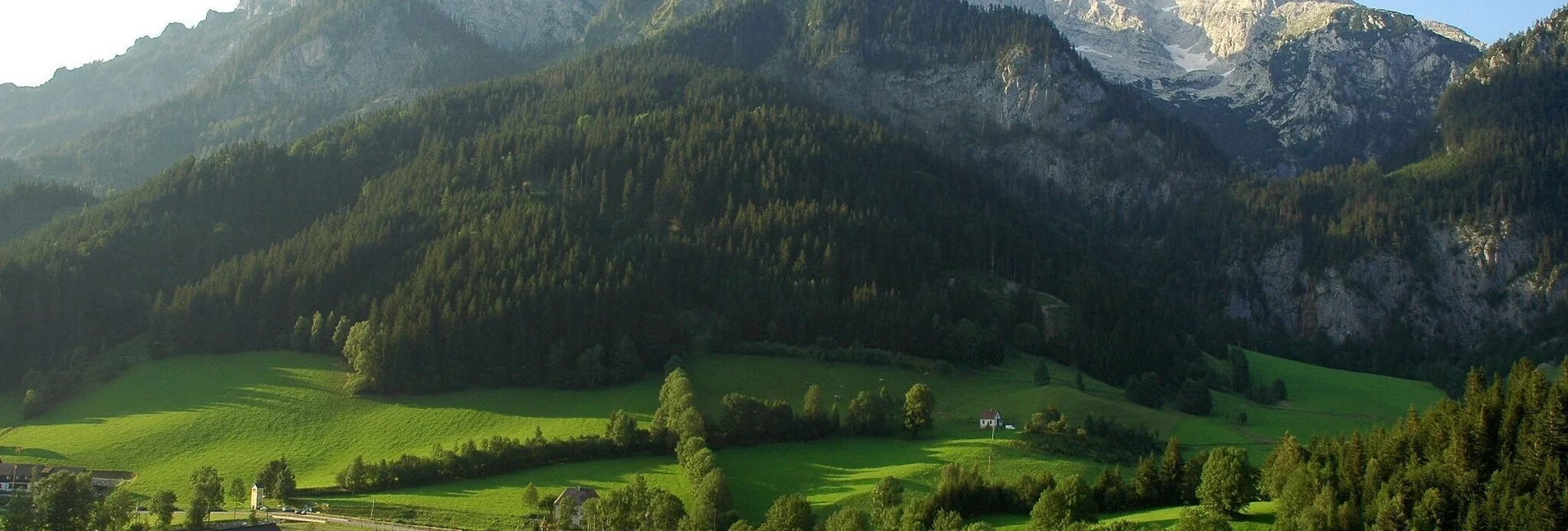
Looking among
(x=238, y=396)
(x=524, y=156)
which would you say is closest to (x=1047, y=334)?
(x=524, y=156)

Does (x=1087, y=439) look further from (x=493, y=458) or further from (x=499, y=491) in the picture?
(x=493, y=458)

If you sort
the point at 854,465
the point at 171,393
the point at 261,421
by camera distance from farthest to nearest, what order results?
the point at 171,393
the point at 261,421
the point at 854,465

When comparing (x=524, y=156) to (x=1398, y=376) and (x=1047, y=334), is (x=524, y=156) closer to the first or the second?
(x=1047, y=334)

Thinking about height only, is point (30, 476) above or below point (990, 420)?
below

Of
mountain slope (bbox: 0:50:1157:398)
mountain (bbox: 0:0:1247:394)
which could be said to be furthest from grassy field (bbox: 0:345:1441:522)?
mountain slope (bbox: 0:50:1157:398)

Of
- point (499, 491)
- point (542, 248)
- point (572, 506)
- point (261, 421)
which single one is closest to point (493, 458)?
point (499, 491)

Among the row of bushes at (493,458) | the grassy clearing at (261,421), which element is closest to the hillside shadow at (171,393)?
the grassy clearing at (261,421)

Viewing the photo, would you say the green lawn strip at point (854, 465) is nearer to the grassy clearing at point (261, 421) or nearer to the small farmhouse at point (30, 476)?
the grassy clearing at point (261, 421)
